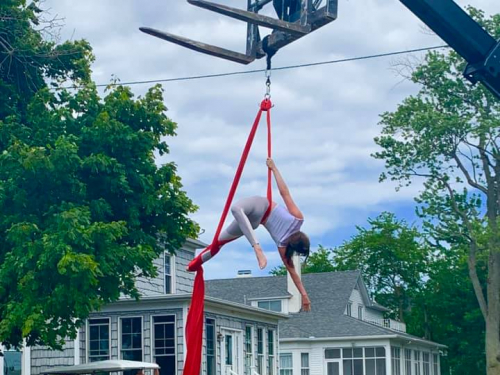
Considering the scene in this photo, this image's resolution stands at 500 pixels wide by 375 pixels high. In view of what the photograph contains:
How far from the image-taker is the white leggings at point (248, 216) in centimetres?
793

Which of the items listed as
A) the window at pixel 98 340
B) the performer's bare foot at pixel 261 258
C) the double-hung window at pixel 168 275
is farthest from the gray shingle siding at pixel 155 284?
the performer's bare foot at pixel 261 258

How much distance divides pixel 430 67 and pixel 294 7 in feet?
91.4

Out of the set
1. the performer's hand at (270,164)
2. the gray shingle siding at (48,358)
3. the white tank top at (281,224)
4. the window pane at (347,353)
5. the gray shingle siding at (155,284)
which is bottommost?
the gray shingle siding at (48,358)

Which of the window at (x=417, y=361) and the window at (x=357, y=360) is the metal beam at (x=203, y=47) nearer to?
the window at (x=357, y=360)

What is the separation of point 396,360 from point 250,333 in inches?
461

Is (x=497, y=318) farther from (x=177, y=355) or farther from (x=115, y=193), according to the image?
(x=115, y=193)

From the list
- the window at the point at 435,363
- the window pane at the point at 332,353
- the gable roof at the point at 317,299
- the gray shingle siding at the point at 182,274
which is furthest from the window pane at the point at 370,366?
the gray shingle siding at the point at 182,274

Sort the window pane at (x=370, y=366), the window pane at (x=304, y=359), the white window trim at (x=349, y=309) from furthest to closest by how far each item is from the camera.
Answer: the white window trim at (x=349, y=309), the window pane at (x=304, y=359), the window pane at (x=370, y=366)

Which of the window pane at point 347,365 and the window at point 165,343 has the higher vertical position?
the window at point 165,343

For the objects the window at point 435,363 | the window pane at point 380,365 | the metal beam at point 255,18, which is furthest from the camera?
the window at point 435,363

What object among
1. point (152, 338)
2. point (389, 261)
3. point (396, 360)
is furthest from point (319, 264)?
point (152, 338)

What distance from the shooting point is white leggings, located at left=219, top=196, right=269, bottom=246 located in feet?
26.0

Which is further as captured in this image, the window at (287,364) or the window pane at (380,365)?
the window at (287,364)

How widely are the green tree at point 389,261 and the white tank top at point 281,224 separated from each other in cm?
4920
